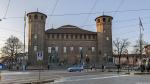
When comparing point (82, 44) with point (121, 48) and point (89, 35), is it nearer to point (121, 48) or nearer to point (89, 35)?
point (89, 35)

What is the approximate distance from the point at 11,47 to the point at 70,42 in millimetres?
27694

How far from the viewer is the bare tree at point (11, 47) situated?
10544cm

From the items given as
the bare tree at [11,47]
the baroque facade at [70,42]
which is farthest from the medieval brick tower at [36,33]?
the bare tree at [11,47]

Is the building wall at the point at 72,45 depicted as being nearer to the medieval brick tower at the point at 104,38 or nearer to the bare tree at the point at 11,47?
the medieval brick tower at the point at 104,38

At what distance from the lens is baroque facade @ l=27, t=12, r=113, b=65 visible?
119312mm

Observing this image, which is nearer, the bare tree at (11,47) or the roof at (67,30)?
the bare tree at (11,47)

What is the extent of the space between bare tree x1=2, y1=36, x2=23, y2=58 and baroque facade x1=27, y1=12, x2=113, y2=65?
10757 millimetres

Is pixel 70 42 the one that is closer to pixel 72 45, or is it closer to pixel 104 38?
pixel 72 45

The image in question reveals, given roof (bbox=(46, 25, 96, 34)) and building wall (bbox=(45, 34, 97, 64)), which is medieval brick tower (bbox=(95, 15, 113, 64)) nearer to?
building wall (bbox=(45, 34, 97, 64))

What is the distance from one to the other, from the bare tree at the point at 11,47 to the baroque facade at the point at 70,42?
35.3 ft

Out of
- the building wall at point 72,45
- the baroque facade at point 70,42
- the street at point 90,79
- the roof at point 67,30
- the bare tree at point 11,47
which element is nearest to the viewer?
the street at point 90,79

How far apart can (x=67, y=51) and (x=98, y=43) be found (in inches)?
477

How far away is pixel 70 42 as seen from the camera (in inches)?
4963

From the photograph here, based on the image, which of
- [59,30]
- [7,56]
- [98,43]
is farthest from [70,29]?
[7,56]
